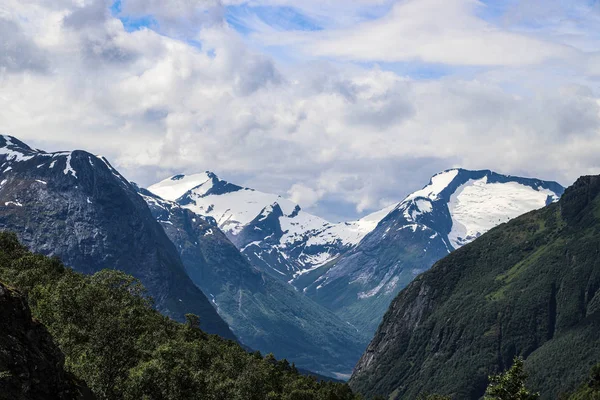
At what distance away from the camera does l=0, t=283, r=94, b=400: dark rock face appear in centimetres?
8306

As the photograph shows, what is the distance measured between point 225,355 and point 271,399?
22612mm

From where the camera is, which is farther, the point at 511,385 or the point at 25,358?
the point at 511,385

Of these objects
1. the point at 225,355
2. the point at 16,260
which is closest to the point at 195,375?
the point at 225,355

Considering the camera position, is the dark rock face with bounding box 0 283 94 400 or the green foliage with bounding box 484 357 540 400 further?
the green foliage with bounding box 484 357 540 400

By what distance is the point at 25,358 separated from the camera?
3396 inches

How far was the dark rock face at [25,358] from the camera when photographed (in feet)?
273

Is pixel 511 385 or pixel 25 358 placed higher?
pixel 25 358

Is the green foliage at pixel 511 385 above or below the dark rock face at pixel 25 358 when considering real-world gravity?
below

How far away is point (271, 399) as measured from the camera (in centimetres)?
17762

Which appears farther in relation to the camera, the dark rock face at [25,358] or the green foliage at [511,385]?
the green foliage at [511,385]

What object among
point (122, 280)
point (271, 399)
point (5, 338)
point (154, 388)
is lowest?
point (271, 399)

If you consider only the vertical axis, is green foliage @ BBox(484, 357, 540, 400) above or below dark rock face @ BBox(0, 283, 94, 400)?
below

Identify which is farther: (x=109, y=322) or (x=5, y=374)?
(x=109, y=322)

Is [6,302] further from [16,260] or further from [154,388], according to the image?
[16,260]
